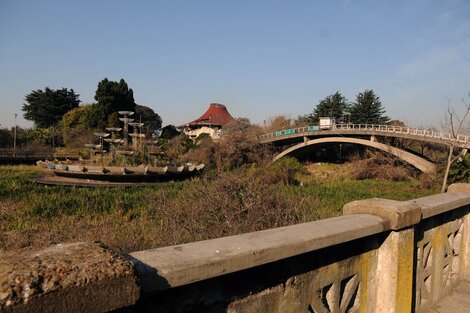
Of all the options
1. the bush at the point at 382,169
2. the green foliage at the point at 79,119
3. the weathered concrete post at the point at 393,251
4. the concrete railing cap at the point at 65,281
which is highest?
the green foliage at the point at 79,119

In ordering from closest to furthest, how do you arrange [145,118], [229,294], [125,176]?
[229,294] < [125,176] < [145,118]

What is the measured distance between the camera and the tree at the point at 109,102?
4544 cm

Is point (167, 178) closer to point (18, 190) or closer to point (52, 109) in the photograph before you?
point (18, 190)

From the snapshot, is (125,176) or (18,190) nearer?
(18,190)

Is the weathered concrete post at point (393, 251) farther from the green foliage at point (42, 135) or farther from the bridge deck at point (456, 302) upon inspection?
the green foliage at point (42, 135)

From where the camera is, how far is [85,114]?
153 feet

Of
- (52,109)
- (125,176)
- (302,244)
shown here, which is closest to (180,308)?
(302,244)

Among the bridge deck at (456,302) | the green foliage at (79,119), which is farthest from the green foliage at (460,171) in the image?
the green foliage at (79,119)

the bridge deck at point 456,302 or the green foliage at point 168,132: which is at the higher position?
the green foliage at point 168,132

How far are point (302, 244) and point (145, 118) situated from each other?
68027 mm

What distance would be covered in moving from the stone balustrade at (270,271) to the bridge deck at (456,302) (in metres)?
0.08

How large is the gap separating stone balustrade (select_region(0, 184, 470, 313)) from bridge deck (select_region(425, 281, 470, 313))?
0.08m

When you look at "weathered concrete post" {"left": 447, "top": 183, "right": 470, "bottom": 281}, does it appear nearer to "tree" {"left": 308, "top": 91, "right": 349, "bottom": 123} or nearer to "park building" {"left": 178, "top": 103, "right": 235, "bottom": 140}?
"tree" {"left": 308, "top": 91, "right": 349, "bottom": 123}

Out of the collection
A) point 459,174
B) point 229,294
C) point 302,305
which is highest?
point 229,294
